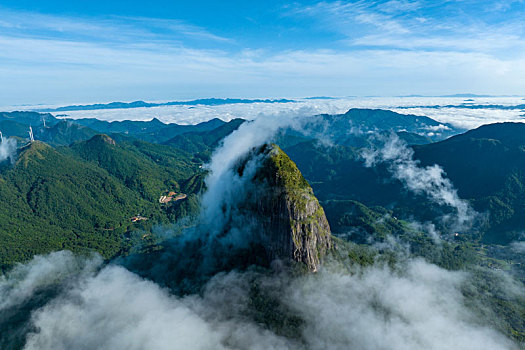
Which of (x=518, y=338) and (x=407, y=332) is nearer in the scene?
(x=407, y=332)

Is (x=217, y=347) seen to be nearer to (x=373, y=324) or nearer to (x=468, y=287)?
(x=373, y=324)

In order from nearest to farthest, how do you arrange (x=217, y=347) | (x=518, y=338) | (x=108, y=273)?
(x=217, y=347), (x=518, y=338), (x=108, y=273)

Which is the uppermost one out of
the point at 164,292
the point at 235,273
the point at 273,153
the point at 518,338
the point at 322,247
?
the point at 273,153

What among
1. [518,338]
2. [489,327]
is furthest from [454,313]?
[518,338]

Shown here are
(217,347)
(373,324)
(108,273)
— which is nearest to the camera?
(217,347)

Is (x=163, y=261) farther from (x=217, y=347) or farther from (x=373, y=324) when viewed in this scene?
(x=373, y=324)

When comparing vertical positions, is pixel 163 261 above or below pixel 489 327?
above
